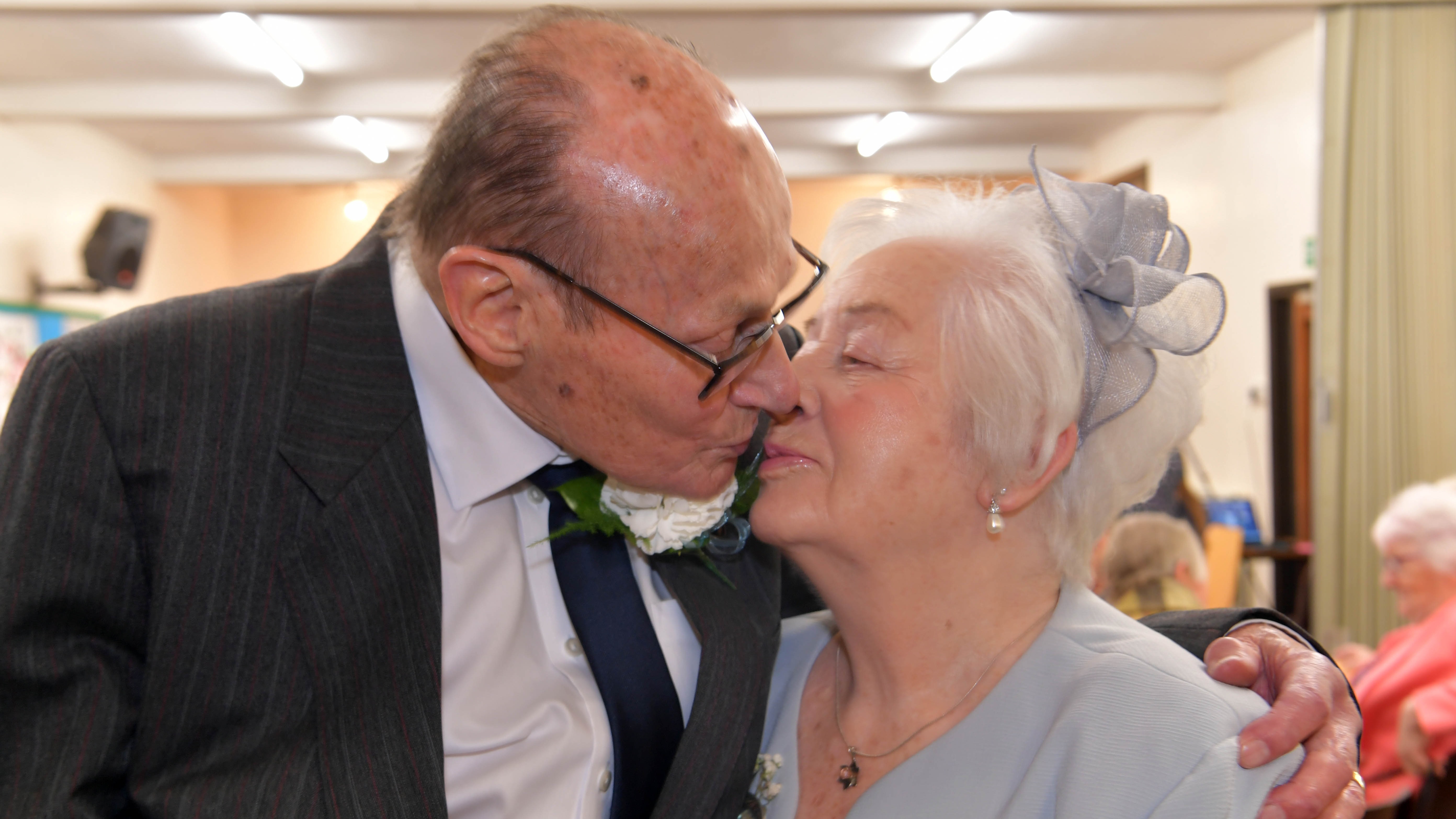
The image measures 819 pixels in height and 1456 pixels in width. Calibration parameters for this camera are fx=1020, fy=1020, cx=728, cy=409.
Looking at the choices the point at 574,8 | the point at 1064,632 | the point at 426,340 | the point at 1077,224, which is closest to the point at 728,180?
the point at 574,8

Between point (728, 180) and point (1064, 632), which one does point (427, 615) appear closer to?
point (728, 180)

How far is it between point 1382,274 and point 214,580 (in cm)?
580

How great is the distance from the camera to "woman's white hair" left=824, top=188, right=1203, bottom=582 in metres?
1.45

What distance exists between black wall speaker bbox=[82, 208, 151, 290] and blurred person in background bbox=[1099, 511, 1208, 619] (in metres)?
8.53

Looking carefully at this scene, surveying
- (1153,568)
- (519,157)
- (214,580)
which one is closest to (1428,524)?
(1153,568)

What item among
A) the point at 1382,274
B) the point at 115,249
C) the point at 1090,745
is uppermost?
the point at 115,249

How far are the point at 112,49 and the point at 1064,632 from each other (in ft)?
26.1

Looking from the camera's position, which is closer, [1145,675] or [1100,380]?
[1145,675]

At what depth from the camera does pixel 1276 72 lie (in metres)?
7.06

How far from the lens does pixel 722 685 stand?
143 cm

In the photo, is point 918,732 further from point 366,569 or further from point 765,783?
point 366,569

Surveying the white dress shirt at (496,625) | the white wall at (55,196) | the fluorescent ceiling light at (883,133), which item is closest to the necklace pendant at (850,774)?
the white dress shirt at (496,625)

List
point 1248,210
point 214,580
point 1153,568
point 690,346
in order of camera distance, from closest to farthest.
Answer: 1. point 214,580
2. point 690,346
3. point 1153,568
4. point 1248,210

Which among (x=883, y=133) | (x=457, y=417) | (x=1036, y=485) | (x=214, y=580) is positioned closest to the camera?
(x=214, y=580)
